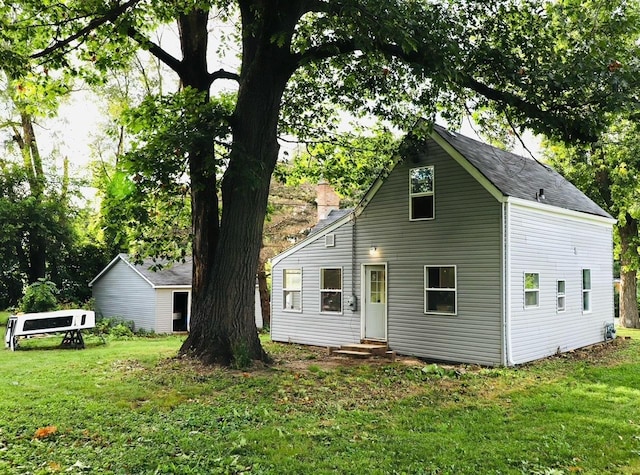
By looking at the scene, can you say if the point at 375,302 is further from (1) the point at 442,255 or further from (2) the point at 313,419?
(2) the point at 313,419

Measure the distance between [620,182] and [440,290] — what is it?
41.3ft

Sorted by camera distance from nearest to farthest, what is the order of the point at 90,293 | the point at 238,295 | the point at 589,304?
the point at 238,295, the point at 589,304, the point at 90,293

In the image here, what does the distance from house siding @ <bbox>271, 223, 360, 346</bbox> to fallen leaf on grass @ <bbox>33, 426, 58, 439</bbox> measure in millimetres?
9246

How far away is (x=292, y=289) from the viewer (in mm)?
16234

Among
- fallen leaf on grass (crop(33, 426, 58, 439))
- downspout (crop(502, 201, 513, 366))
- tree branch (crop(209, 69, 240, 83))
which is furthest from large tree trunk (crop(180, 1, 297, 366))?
downspout (crop(502, 201, 513, 366))

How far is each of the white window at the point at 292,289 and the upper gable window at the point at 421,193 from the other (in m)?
4.49

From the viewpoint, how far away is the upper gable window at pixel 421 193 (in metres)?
13.0

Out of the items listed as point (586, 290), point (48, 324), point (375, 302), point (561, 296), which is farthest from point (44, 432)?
point (586, 290)

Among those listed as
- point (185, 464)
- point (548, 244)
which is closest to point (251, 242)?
point (185, 464)

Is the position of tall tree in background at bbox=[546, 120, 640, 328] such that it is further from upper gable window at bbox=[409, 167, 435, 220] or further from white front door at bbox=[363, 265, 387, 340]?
white front door at bbox=[363, 265, 387, 340]

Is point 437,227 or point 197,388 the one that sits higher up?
point 437,227

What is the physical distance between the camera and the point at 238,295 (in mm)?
10039

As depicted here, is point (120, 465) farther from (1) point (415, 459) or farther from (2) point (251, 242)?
(2) point (251, 242)

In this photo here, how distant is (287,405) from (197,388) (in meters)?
1.66
